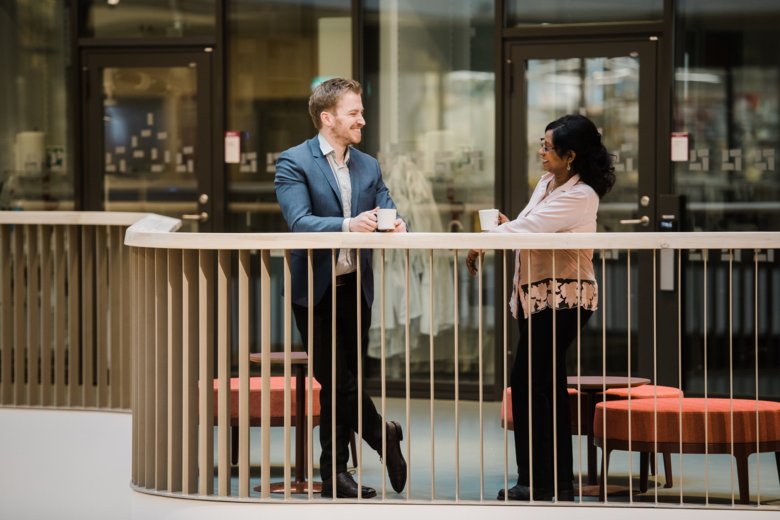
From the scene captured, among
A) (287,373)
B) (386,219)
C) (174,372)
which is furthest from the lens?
(174,372)

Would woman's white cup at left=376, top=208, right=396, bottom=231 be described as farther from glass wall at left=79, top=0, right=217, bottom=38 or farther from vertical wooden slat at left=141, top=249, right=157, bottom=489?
glass wall at left=79, top=0, right=217, bottom=38

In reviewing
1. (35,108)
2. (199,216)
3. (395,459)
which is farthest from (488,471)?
(35,108)

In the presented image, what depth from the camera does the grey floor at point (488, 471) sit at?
4.96 metres

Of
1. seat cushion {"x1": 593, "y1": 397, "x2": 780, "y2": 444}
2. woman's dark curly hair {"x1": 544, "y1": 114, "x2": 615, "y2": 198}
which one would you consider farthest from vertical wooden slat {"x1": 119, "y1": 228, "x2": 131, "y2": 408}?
seat cushion {"x1": 593, "y1": 397, "x2": 780, "y2": 444}

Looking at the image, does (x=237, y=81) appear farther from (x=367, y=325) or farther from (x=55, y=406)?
(x=367, y=325)

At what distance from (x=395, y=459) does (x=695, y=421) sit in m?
1.01

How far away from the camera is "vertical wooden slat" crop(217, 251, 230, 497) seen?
166 inches

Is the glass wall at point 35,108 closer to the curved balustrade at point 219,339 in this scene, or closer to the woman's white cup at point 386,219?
the curved balustrade at point 219,339

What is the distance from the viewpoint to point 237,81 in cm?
802

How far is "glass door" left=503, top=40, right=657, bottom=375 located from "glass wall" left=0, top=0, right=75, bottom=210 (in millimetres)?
2779

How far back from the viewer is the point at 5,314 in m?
6.25

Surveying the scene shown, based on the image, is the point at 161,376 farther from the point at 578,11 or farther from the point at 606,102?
the point at 578,11

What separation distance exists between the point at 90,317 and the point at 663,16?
11.3 ft

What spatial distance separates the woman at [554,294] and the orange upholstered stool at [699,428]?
0.19 m
